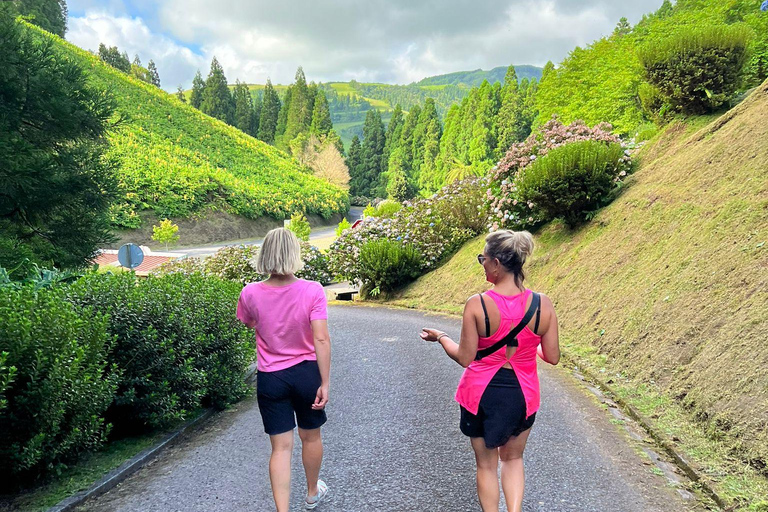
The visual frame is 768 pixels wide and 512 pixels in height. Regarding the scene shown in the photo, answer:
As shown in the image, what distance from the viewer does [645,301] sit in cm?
705

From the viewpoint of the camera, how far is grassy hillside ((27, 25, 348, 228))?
1479 inches

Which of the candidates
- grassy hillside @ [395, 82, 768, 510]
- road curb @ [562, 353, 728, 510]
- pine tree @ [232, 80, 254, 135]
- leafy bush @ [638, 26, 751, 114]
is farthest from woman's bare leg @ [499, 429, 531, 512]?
pine tree @ [232, 80, 254, 135]

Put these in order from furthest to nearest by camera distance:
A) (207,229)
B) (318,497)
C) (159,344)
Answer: (207,229)
(159,344)
(318,497)

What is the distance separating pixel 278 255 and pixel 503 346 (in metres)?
1.42

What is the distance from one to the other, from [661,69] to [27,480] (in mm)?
13678

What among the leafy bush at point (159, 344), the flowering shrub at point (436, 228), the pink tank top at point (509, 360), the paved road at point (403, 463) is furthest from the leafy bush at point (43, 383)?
the flowering shrub at point (436, 228)

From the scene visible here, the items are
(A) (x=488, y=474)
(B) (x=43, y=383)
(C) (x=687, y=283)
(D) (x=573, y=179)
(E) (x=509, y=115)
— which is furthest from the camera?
(E) (x=509, y=115)

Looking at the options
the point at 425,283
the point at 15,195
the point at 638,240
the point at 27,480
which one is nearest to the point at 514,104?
the point at 425,283

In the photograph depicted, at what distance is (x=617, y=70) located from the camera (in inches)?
1094

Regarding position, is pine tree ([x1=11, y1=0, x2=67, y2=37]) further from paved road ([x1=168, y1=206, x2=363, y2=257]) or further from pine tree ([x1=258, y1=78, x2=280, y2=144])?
paved road ([x1=168, y1=206, x2=363, y2=257])

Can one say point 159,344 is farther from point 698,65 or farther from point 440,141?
point 440,141

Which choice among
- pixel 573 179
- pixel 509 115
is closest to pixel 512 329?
pixel 573 179

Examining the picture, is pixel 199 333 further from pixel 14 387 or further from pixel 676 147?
pixel 676 147

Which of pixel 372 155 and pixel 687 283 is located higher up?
pixel 372 155
